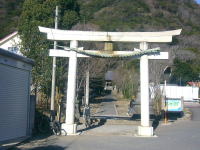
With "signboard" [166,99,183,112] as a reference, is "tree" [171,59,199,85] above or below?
above

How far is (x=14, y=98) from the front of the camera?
1559 cm

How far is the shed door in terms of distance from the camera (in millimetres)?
14264

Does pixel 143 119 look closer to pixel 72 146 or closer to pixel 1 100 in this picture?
pixel 72 146

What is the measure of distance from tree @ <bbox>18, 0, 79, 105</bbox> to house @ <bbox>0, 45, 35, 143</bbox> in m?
7.52

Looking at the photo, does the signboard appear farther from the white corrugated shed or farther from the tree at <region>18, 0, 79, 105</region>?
the white corrugated shed

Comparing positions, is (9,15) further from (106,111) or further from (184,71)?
(106,111)

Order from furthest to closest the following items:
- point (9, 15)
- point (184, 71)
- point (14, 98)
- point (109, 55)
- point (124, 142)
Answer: point (9, 15)
point (184, 71)
point (109, 55)
point (124, 142)
point (14, 98)

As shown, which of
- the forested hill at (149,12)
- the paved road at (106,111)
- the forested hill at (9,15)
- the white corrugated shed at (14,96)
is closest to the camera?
the white corrugated shed at (14,96)

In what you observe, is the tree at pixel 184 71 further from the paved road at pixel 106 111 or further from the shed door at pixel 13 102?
the shed door at pixel 13 102

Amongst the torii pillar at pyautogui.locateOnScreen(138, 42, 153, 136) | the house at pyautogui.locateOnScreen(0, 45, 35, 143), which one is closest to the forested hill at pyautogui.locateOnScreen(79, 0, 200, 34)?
the torii pillar at pyautogui.locateOnScreen(138, 42, 153, 136)

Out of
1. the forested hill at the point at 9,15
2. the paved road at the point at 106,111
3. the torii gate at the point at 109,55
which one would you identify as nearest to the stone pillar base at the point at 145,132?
the torii gate at the point at 109,55

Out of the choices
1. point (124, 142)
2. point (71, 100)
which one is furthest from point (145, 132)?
point (71, 100)

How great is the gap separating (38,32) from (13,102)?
12575mm

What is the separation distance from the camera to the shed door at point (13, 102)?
46.8 ft
